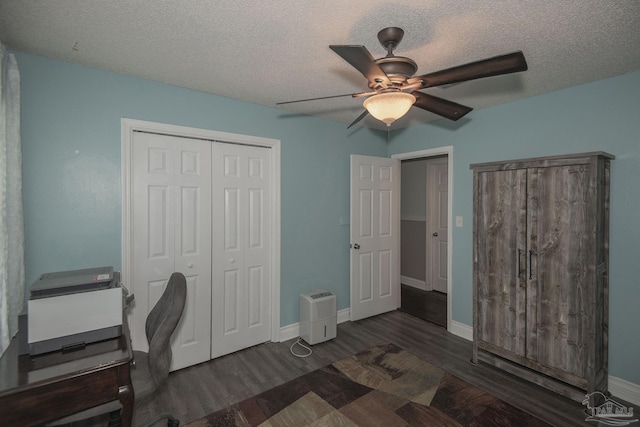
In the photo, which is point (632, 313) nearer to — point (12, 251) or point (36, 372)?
point (36, 372)

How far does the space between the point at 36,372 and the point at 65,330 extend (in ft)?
0.68

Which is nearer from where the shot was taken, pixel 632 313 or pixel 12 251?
pixel 12 251

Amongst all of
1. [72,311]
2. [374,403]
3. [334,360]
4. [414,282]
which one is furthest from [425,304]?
[72,311]

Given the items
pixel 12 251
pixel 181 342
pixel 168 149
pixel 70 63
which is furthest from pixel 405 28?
pixel 181 342

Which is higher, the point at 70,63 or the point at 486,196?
the point at 70,63

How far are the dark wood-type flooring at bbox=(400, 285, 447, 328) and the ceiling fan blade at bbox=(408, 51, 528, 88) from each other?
3.00 m

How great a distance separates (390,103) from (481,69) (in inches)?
17.2

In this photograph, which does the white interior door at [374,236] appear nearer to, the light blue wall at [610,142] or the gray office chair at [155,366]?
the light blue wall at [610,142]

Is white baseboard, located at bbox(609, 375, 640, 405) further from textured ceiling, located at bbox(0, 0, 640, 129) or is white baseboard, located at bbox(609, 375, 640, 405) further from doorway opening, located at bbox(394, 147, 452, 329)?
textured ceiling, located at bbox(0, 0, 640, 129)

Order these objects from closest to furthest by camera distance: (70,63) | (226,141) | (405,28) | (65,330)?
(65,330)
(405,28)
(70,63)
(226,141)

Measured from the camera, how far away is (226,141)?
281 cm

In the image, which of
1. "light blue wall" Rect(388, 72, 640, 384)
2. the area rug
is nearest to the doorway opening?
A: "light blue wall" Rect(388, 72, 640, 384)

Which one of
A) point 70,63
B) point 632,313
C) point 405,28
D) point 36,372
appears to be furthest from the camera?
point 632,313

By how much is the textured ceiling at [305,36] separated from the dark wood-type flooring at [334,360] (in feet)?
8.19
